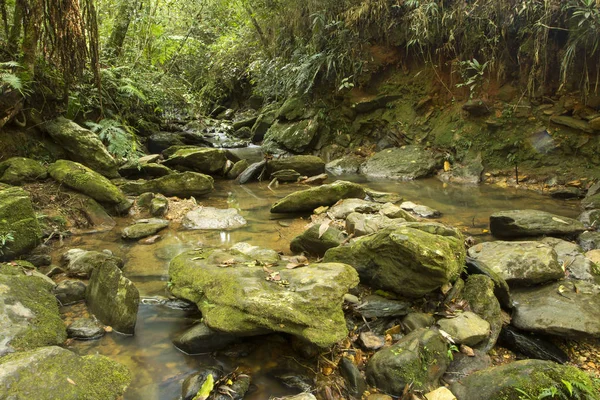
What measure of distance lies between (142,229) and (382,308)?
330 cm

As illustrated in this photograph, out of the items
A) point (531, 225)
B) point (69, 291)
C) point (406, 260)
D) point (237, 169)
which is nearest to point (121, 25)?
point (237, 169)

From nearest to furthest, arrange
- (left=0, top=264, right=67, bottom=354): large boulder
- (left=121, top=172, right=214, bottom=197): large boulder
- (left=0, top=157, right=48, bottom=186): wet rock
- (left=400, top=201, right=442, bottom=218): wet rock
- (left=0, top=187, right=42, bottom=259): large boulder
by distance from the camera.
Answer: (left=0, top=264, right=67, bottom=354): large boulder < (left=0, top=187, right=42, bottom=259): large boulder < (left=0, top=157, right=48, bottom=186): wet rock < (left=400, top=201, right=442, bottom=218): wet rock < (left=121, top=172, right=214, bottom=197): large boulder

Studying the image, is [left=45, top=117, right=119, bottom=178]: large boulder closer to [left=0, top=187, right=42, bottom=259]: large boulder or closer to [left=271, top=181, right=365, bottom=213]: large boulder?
[left=0, top=187, right=42, bottom=259]: large boulder

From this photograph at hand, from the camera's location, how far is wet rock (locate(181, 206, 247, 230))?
5.45 meters

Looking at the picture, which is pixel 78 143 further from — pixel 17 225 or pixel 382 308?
pixel 382 308

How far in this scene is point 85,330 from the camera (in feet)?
9.59

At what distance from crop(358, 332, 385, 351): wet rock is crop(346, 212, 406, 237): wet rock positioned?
1574mm

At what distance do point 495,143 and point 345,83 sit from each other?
4036 mm

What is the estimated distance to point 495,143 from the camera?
8.39 meters

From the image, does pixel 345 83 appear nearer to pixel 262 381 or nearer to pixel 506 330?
pixel 506 330

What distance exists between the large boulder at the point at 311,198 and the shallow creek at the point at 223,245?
0.17 metres

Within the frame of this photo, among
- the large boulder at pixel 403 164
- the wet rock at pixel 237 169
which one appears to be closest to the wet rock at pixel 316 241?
the wet rock at pixel 237 169

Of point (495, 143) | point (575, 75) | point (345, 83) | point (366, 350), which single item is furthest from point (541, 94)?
point (366, 350)

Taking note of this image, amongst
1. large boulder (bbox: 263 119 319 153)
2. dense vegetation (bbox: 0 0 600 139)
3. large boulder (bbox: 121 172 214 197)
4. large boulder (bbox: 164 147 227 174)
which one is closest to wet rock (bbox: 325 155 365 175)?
large boulder (bbox: 263 119 319 153)
